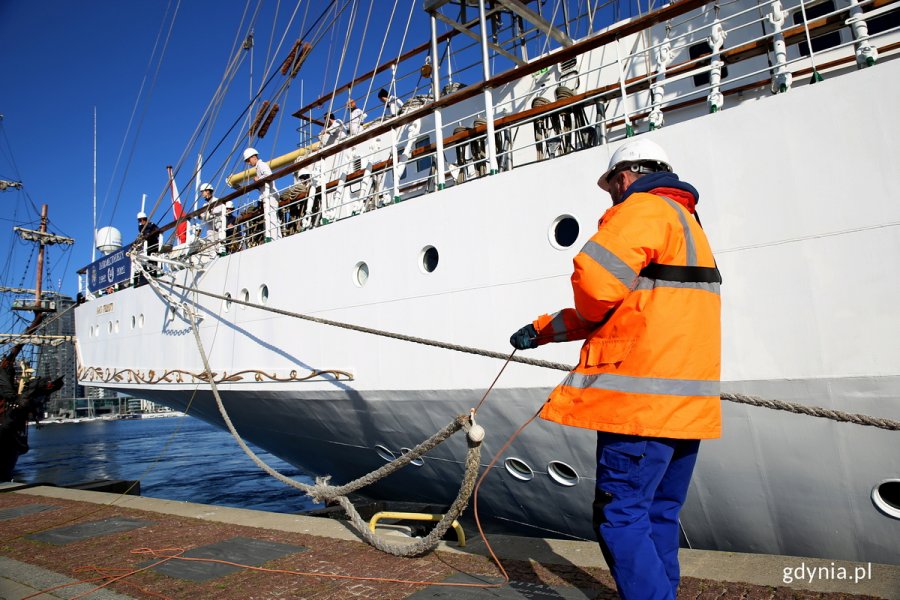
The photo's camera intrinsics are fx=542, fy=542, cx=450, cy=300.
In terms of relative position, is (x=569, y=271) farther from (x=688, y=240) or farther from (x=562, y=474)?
(x=688, y=240)

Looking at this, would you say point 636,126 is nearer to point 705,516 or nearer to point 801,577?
point 705,516

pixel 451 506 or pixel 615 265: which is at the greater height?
pixel 615 265

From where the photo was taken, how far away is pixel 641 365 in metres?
1.93

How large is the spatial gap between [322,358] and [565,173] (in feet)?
10.9

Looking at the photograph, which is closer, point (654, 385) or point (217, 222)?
point (654, 385)

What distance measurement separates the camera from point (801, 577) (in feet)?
8.58

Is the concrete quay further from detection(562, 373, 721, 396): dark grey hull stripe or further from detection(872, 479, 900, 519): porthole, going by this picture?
detection(562, 373, 721, 396): dark grey hull stripe

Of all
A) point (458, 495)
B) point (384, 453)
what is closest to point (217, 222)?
point (384, 453)

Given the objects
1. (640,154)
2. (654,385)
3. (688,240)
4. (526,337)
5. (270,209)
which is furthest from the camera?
(270,209)

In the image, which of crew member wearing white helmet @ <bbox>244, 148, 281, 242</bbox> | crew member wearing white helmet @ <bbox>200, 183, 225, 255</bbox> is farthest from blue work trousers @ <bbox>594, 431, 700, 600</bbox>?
crew member wearing white helmet @ <bbox>200, 183, 225, 255</bbox>

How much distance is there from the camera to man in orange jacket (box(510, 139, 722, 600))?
1.92m

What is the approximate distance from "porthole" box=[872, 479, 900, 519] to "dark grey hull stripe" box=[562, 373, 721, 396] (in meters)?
2.35

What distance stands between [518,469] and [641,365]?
10.8ft

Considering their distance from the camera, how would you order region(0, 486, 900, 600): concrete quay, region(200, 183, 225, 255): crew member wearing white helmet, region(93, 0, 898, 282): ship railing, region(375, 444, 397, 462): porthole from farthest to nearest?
region(200, 183, 225, 255): crew member wearing white helmet < region(375, 444, 397, 462): porthole < region(93, 0, 898, 282): ship railing < region(0, 486, 900, 600): concrete quay
